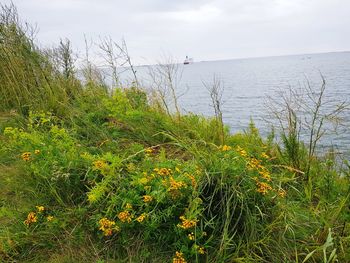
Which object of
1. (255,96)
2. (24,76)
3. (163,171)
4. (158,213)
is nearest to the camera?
(158,213)

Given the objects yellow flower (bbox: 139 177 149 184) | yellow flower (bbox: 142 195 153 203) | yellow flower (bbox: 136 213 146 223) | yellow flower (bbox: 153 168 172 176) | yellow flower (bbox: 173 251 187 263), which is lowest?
yellow flower (bbox: 173 251 187 263)

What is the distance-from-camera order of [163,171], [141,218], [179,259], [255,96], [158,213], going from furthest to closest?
[255,96] < [163,171] < [158,213] < [141,218] < [179,259]

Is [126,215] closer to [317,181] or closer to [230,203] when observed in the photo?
[230,203]

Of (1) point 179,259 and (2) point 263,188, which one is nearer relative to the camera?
(1) point 179,259

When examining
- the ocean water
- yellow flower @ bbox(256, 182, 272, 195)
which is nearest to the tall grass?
the ocean water

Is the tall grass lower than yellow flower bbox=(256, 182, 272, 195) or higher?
higher

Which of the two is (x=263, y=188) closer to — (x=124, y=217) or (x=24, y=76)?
(x=124, y=217)

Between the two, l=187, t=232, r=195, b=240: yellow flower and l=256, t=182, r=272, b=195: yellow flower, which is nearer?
l=187, t=232, r=195, b=240: yellow flower

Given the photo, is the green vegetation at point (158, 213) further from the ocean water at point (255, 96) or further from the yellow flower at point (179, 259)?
the ocean water at point (255, 96)

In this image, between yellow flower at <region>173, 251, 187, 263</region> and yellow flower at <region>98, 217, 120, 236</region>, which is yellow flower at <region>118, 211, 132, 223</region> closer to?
yellow flower at <region>98, 217, 120, 236</region>

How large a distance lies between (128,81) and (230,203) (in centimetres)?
460

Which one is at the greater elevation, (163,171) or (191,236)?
(163,171)

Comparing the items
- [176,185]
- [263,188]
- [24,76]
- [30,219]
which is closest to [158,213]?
[176,185]

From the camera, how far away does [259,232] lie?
7.48 ft
